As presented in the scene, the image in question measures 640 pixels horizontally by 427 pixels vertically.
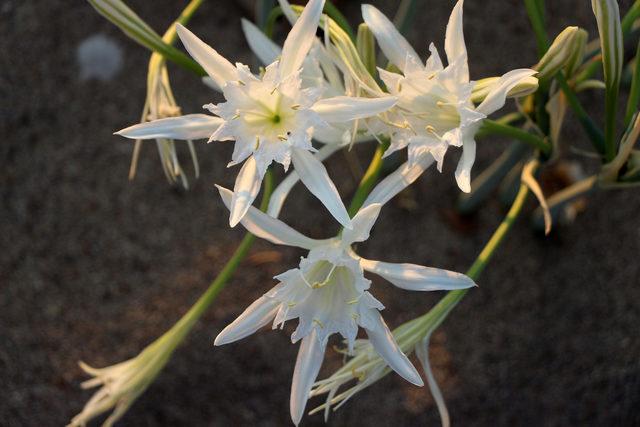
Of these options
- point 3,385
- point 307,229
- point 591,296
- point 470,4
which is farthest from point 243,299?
point 470,4

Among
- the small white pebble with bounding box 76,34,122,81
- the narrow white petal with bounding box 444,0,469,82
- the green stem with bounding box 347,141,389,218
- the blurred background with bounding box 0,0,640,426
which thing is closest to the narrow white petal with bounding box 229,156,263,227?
the green stem with bounding box 347,141,389,218

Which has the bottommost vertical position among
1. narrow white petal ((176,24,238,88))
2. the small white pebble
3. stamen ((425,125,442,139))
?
stamen ((425,125,442,139))

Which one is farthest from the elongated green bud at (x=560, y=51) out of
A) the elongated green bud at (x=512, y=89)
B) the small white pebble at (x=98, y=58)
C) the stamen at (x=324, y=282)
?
the small white pebble at (x=98, y=58)

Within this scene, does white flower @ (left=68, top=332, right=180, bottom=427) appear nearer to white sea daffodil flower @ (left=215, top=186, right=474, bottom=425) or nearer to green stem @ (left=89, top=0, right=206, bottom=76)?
white sea daffodil flower @ (left=215, top=186, right=474, bottom=425)

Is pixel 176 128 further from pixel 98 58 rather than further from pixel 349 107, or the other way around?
pixel 98 58

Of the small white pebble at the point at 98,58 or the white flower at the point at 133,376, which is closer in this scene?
the white flower at the point at 133,376

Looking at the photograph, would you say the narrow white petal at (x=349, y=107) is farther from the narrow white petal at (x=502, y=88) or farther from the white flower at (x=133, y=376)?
the white flower at (x=133, y=376)
